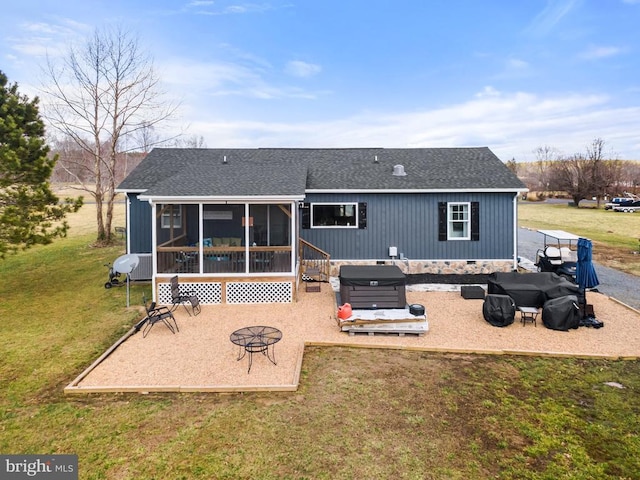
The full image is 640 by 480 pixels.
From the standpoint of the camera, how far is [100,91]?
2250 cm

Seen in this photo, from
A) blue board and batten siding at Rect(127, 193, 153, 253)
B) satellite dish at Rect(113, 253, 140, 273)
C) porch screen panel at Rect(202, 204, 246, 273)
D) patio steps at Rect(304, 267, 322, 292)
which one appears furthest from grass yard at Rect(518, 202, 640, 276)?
blue board and batten siding at Rect(127, 193, 153, 253)

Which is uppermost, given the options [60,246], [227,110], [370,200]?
[227,110]

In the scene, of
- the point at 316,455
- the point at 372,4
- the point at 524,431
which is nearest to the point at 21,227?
the point at 316,455

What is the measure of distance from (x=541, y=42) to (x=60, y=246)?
3105 cm

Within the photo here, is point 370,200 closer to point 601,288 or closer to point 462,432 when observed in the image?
point 601,288

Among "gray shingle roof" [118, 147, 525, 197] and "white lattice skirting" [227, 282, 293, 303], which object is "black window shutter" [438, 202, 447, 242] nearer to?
"gray shingle roof" [118, 147, 525, 197]

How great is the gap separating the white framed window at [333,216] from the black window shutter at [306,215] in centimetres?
16

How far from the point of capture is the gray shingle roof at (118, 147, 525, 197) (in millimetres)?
12133

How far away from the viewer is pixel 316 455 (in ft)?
15.4

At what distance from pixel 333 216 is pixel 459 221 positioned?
16.1 feet

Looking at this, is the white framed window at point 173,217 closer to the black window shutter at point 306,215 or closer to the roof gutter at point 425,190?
the black window shutter at point 306,215

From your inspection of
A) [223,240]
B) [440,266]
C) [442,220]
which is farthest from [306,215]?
[440,266]

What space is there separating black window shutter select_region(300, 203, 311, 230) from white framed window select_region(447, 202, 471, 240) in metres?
5.41

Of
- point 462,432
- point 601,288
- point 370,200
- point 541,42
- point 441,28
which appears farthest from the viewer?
point 441,28
